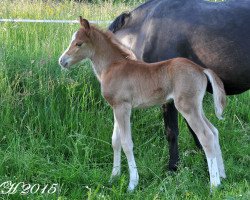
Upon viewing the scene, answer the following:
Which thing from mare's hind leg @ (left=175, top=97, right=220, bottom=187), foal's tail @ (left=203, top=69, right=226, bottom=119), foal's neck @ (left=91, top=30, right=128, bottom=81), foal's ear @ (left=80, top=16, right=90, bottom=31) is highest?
foal's ear @ (left=80, top=16, right=90, bottom=31)

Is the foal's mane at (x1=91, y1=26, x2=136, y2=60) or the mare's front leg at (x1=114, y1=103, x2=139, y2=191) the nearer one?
the mare's front leg at (x1=114, y1=103, x2=139, y2=191)

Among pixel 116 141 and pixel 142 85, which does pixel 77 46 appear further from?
pixel 116 141

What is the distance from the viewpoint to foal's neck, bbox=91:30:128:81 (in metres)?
4.22

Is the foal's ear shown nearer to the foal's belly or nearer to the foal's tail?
the foal's belly

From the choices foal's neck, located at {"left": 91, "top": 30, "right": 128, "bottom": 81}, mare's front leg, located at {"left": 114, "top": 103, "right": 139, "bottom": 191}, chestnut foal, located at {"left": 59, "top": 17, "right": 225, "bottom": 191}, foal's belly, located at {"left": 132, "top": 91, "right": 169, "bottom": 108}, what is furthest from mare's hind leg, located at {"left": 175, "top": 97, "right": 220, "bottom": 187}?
foal's neck, located at {"left": 91, "top": 30, "right": 128, "bottom": 81}

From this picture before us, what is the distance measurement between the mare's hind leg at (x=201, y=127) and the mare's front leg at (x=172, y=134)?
60cm

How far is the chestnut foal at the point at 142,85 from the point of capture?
3.96m

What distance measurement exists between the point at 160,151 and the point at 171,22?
4.34 ft

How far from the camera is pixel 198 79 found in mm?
3975

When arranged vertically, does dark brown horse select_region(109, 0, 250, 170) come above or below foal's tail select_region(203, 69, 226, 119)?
above

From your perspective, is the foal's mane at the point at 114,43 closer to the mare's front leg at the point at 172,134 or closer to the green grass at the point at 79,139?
the mare's front leg at the point at 172,134

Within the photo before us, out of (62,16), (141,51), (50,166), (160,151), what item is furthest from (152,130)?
(62,16)

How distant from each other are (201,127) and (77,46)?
127cm

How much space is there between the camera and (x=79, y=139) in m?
4.65
